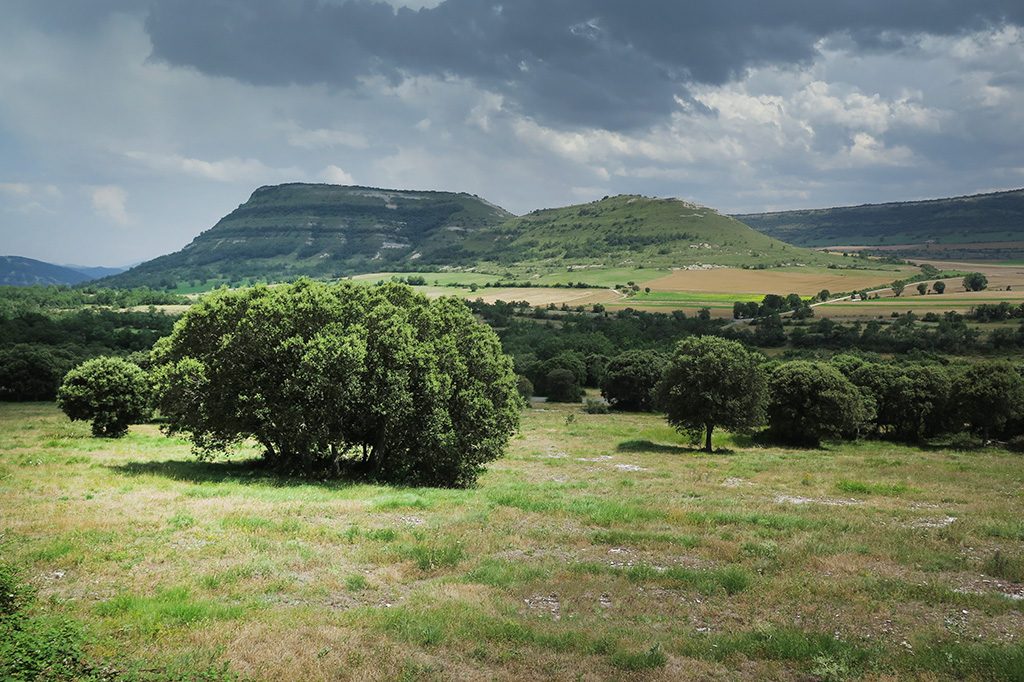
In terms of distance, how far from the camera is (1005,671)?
38.8ft

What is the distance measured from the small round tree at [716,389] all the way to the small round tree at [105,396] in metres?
44.0

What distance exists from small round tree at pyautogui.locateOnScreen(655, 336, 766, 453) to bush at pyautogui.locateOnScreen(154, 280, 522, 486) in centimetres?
2346

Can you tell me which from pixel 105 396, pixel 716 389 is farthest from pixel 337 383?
pixel 716 389

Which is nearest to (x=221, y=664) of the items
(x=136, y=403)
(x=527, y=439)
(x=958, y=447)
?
(x=136, y=403)

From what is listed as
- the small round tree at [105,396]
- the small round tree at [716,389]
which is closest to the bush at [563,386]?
the small round tree at [716,389]

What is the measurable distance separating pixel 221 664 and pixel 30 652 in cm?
281

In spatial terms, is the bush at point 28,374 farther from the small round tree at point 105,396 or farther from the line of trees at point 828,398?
the line of trees at point 828,398

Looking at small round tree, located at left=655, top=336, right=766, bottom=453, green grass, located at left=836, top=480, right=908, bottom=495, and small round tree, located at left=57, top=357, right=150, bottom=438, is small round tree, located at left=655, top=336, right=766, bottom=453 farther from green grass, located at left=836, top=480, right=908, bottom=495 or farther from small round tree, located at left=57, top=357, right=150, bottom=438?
small round tree, located at left=57, top=357, right=150, bottom=438

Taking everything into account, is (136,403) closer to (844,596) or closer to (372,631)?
(372,631)

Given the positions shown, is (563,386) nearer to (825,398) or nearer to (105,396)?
(825,398)

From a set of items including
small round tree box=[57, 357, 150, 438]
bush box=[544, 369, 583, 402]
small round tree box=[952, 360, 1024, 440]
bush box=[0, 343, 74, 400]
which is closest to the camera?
small round tree box=[57, 357, 150, 438]

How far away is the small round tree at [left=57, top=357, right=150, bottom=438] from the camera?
4644cm

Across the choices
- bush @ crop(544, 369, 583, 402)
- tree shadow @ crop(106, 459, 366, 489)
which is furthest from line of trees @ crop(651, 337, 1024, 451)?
bush @ crop(544, 369, 583, 402)

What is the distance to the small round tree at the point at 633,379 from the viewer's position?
98.7 m
